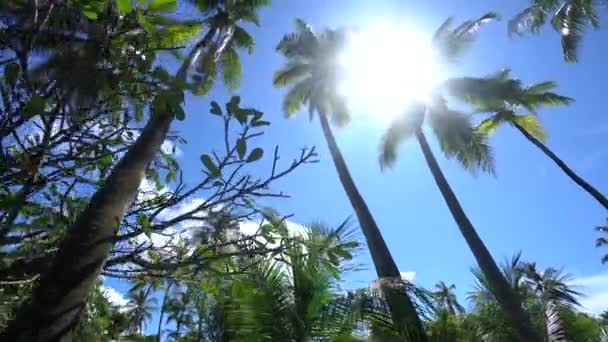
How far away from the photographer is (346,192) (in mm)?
13008

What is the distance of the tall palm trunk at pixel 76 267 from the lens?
1.46 meters

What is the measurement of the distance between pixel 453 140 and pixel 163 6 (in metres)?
13.6

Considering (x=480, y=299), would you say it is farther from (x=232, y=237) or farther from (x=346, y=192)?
(x=232, y=237)

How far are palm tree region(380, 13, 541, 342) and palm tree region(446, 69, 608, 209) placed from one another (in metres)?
0.55

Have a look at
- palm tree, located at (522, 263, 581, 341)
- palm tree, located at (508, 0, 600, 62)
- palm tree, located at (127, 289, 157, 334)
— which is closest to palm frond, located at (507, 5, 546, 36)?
palm tree, located at (508, 0, 600, 62)

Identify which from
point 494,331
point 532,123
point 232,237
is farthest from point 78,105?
point 532,123

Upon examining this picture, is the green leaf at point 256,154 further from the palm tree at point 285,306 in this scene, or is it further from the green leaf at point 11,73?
the palm tree at point 285,306

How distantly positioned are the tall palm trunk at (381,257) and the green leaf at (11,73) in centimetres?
687

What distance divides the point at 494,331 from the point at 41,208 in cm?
1026

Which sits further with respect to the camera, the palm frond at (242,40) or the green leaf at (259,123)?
the palm frond at (242,40)

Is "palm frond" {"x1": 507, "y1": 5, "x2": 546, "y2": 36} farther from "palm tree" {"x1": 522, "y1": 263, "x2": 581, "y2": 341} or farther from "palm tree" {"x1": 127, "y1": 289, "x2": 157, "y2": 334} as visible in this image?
"palm tree" {"x1": 127, "y1": 289, "x2": 157, "y2": 334}

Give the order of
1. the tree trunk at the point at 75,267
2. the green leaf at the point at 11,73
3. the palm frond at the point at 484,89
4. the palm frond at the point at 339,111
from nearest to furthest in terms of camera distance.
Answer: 1. the tree trunk at the point at 75,267
2. the green leaf at the point at 11,73
3. the palm frond at the point at 484,89
4. the palm frond at the point at 339,111

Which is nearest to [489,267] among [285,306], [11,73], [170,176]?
[285,306]

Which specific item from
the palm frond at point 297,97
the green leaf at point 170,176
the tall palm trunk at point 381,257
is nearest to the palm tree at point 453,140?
the tall palm trunk at point 381,257
